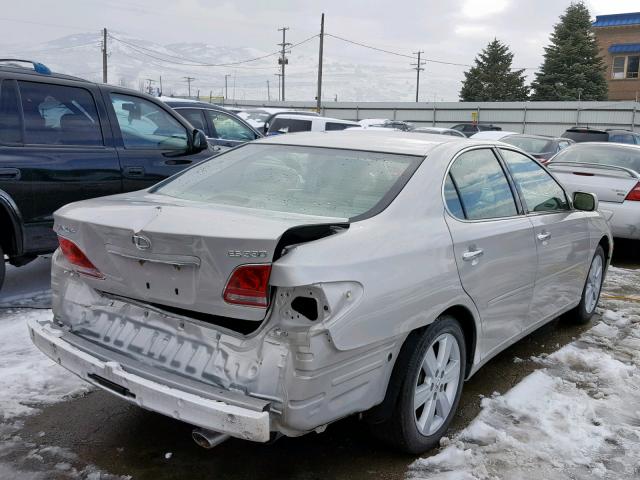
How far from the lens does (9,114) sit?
5.02 m

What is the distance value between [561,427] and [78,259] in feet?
9.04

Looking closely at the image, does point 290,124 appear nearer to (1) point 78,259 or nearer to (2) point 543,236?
(2) point 543,236

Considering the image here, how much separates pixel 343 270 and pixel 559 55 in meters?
52.9

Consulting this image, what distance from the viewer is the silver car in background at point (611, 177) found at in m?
7.93

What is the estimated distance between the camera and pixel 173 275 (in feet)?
8.88

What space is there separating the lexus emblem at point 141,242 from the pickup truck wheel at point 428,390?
1.26 metres

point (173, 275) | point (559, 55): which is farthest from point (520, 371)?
point (559, 55)

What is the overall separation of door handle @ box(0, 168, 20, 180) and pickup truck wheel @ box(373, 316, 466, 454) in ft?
11.6

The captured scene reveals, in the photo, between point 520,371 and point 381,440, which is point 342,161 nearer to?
point 381,440

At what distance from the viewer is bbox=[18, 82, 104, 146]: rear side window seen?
17.0 ft

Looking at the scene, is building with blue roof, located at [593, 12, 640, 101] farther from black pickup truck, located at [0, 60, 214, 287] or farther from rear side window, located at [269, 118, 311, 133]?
black pickup truck, located at [0, 60, 214, 287]

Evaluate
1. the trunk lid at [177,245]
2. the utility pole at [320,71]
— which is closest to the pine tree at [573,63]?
the utility pole at [320,71]

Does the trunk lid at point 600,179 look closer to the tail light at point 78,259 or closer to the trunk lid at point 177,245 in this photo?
the trunk lid at point 177,245

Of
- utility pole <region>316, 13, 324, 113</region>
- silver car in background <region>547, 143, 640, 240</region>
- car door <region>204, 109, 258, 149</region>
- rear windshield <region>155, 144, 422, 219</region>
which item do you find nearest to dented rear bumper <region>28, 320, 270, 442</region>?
rear windshield <region>155, 144, 422, 219</region>
